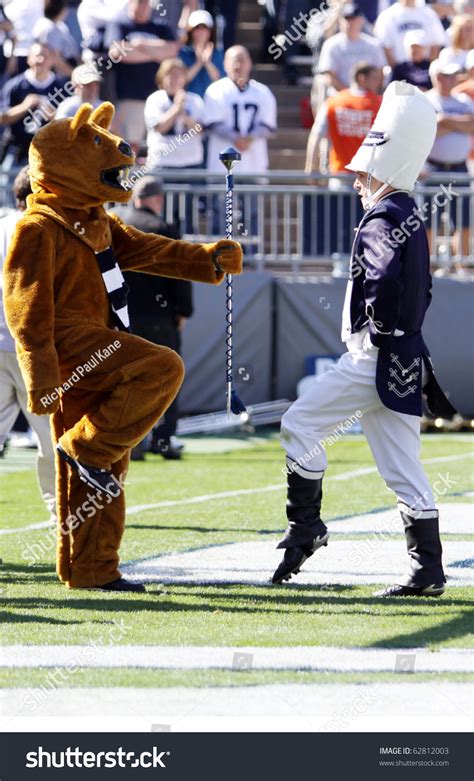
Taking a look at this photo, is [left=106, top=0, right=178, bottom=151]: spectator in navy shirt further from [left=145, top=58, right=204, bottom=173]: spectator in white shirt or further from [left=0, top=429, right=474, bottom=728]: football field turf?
[left=0, top=429, right=474, bottom=728]: football field turf

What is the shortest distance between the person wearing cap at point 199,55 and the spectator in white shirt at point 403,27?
73.3 inches

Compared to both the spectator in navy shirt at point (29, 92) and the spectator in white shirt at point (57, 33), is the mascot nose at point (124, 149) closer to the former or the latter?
the spectator in navy shirt at point (29, 92)

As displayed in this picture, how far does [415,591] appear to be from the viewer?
689cm

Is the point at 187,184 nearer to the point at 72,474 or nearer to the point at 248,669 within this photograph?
the point at 72,474

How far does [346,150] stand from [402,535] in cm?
769

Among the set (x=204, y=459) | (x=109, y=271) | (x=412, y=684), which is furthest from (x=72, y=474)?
(x=204, y=459)

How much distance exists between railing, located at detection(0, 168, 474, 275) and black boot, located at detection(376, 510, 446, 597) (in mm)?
8915

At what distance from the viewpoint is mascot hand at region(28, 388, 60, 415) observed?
22.4 feet

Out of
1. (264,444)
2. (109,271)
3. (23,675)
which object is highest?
(109,271)

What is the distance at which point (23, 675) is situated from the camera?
17.7 ft

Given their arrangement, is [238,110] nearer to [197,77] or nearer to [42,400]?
[197,77]

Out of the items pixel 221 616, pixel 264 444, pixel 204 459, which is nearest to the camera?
pixel 221 616
